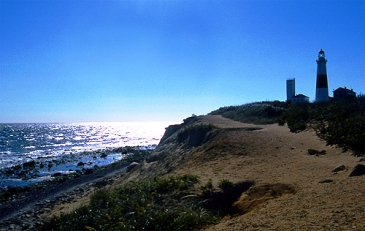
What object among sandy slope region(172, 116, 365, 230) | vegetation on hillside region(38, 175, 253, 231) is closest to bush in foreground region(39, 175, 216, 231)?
vegetation on hillside region(38, 175, 253, 231)

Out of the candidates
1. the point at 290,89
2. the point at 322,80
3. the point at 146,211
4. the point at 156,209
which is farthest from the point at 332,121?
the point at 290,89

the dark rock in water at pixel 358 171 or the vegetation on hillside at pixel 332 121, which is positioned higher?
the vegetation on hillside at pixel 332 121

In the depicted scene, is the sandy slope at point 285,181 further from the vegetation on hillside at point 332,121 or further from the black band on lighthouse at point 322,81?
the black band on lighthouse at point 322,81

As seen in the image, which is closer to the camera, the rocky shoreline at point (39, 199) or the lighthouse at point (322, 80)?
the rocky shoreline at point (39, 199)

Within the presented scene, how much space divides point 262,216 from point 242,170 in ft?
14.4

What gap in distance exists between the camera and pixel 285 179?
820cm

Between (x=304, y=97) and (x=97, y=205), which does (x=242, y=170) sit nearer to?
(x=97, y=205)

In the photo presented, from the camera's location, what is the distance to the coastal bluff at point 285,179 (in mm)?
5133

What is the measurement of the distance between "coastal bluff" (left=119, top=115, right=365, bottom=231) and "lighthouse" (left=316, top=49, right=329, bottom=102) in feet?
79.4

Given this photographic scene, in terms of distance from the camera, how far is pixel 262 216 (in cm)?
565

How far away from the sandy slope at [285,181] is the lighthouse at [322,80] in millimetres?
25448

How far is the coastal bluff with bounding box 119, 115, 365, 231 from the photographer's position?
513cm

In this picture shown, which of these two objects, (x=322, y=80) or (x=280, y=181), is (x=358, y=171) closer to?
(x=280, y=181)

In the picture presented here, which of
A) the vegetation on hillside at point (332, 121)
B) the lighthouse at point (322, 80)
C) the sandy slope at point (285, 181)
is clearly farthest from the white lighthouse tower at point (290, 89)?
the sandy slope at point (285, 181)
